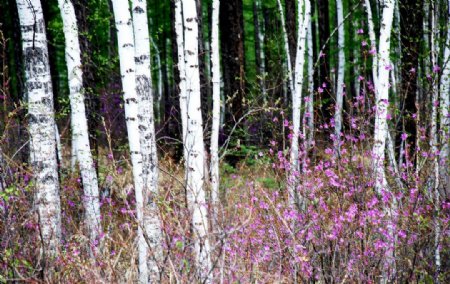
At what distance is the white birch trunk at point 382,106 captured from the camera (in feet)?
18.2

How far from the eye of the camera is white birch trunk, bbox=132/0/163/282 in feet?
17.5

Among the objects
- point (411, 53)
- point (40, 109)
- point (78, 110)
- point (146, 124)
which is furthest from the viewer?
point (411, 53)

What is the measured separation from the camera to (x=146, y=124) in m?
5.79

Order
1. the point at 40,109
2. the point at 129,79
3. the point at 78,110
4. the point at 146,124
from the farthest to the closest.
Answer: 1. the point at 78,110
2. the point at 146,124
3. the point at 40,109
4. the point at 129,79

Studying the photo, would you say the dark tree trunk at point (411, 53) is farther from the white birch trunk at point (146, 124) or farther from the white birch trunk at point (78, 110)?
the white birch trunk at point (78, 110)

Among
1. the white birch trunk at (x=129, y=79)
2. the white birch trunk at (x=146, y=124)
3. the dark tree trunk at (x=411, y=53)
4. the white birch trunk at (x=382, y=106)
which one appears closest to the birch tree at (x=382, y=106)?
the white birch trunk at (x=382, y=106)

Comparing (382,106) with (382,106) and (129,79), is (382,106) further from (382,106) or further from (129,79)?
(129,79)

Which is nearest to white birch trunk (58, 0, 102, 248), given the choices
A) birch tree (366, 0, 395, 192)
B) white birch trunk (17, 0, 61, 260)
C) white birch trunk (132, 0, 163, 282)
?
white birch trunk (17, 0, 61, 260)

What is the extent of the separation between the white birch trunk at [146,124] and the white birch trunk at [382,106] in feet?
7.87

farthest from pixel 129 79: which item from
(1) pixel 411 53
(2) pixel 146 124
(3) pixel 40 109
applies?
(1) pixel 411 53

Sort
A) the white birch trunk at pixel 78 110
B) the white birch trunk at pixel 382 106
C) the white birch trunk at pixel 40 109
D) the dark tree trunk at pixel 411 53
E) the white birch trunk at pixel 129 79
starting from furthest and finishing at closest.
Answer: the dark tree trunk at pixel 411 53 → the white birch trunk at pixel 78 110 → the white birch trunk at pixel 382 106 → the white birch trunk at pixel 40 109 → the white birch trunk at pixel 129 79

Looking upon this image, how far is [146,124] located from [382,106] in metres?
2.74

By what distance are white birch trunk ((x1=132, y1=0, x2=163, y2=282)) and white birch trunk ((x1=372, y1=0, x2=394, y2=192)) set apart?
2.40 meters

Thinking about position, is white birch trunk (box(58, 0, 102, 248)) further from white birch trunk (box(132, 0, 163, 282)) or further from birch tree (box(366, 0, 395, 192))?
birch tree (box(366, 0, 395, 192))
